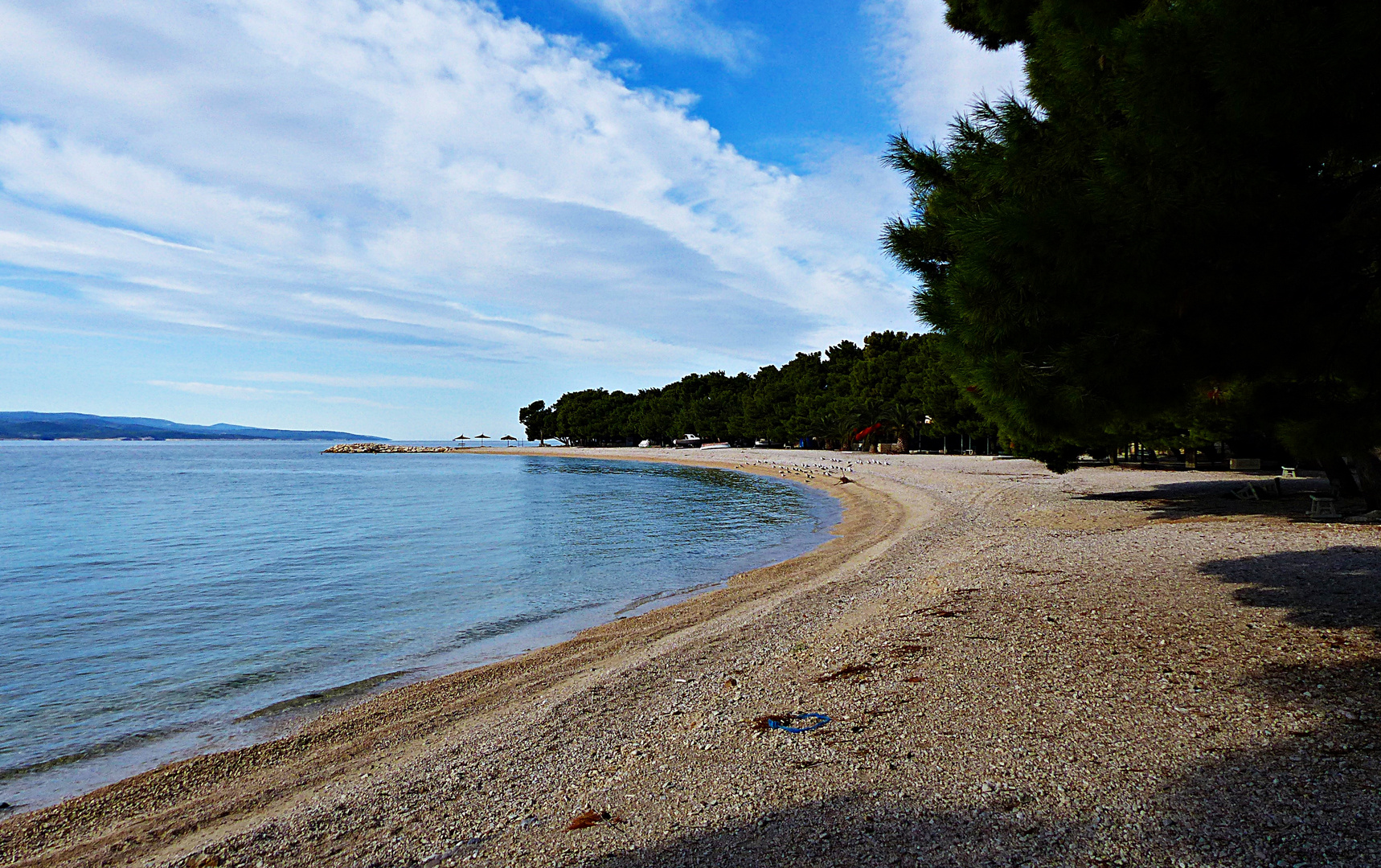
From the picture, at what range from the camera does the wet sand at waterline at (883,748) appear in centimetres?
354

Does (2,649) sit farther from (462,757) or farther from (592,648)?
(462,757)

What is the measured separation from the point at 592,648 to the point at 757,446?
298 feet

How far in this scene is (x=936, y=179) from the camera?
6418mm

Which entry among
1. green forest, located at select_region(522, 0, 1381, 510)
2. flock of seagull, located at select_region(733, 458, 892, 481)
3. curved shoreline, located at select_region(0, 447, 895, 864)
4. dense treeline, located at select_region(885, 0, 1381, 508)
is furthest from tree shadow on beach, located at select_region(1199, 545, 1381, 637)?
flock of seagull, located at select_region(733, 458, 892, 481)

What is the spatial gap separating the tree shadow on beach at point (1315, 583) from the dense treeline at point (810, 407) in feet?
14.3

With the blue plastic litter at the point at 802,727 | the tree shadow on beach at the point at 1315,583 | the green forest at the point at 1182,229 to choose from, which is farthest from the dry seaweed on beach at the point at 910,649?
the tree shadow on beach at the point at 1315,583

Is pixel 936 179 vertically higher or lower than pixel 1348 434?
higher

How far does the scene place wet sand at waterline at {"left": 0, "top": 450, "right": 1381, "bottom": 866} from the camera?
354cm

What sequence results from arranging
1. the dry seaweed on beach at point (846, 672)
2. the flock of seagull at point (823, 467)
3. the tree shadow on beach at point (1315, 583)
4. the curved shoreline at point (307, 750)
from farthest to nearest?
the flock of seagull at point (823, 467) → the tree shadow on beach at point (1315, 583) → the dry seaweed on beach at point (846, 672) → the curved shoreline at point (307, 750)

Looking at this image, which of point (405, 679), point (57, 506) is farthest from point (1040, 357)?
point (57, 506)

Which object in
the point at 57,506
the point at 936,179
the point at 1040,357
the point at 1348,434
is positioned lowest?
the point at 57,506

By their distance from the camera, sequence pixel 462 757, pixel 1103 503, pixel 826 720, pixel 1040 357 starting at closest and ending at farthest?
pixel 1040 357 → pixel 826 720 → pixel 462 757 → pixel 1103 503

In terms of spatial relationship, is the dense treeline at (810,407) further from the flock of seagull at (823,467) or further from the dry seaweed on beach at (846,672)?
the flock of seagull at (823,467)

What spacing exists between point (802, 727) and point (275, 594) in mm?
14095
